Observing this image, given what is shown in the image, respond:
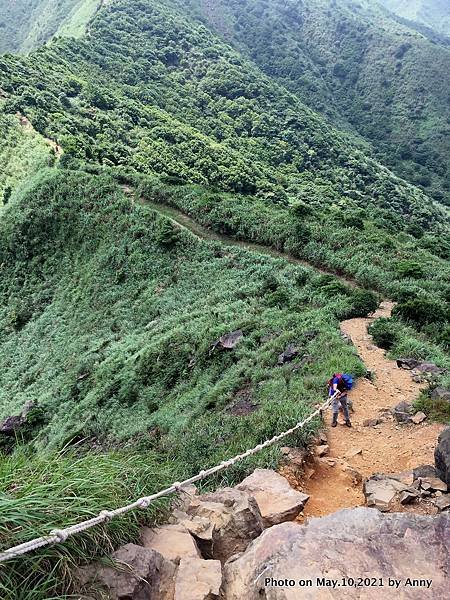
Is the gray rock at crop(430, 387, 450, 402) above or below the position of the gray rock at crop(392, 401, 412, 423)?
above

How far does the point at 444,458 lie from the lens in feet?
22.8

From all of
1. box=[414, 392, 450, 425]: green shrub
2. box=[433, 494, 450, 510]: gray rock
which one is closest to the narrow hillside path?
box=[414, 392, 450, 425]: green shrub

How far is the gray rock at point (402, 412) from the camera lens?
35.6 ft

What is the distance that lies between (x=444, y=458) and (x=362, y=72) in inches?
5483

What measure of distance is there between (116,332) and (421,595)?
22.3 m

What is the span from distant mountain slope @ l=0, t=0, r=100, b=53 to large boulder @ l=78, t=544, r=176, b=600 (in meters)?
106

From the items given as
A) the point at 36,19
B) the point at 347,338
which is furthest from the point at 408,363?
the point at 36,19

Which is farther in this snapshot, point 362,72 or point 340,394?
point 362,72

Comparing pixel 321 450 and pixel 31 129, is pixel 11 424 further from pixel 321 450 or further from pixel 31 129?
pixel 31 129

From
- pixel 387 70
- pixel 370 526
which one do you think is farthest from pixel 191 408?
pixel 387 70

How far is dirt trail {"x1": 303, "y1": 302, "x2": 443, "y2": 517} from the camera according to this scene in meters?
8.22

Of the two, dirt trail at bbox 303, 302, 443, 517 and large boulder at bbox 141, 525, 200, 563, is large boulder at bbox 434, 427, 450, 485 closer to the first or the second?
dirt trail at bbox 303, 302, 443, 517

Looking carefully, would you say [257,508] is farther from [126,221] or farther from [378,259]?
[126,221]

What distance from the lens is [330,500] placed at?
313 inches
